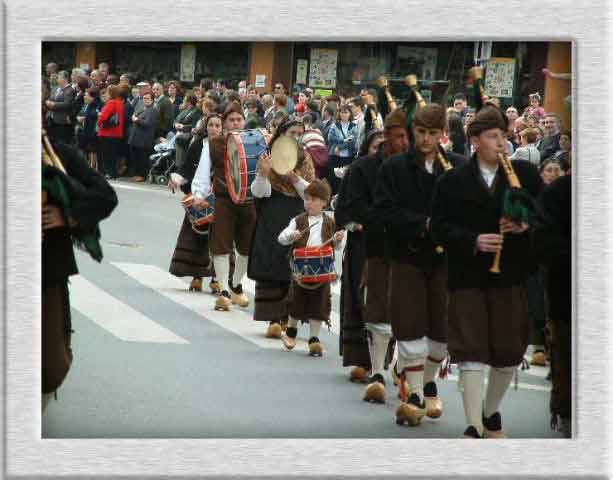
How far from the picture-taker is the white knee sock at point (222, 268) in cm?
1162

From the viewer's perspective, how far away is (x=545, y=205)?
639cm

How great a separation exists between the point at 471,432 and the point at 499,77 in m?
1.45

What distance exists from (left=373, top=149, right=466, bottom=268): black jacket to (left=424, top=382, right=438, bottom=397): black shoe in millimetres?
560

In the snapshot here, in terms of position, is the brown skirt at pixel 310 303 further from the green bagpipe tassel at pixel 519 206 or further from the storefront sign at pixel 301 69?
the green bagpipe tassel at pixel 519 206

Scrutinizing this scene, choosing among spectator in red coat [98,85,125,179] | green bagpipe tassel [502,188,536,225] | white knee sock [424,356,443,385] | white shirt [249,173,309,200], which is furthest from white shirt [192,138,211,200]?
green bagpipe tassel [502,188,536,225]

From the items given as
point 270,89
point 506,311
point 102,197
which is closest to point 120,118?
point 270,89

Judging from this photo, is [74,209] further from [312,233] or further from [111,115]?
[312,233]

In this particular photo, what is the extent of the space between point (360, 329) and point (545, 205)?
2.88 m

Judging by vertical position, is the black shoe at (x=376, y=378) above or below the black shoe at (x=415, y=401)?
below

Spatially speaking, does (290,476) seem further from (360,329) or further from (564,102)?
(360,329)

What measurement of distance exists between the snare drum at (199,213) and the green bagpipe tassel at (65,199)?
427 cm

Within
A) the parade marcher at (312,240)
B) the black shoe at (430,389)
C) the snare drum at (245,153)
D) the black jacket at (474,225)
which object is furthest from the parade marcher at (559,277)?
the snare drum at (245,153)

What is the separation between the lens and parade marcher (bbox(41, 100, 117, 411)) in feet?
20.3

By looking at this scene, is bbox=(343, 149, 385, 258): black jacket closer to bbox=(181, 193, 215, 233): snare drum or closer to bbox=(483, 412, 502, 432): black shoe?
bbox=(483, 412, 502, 432): black shoe
